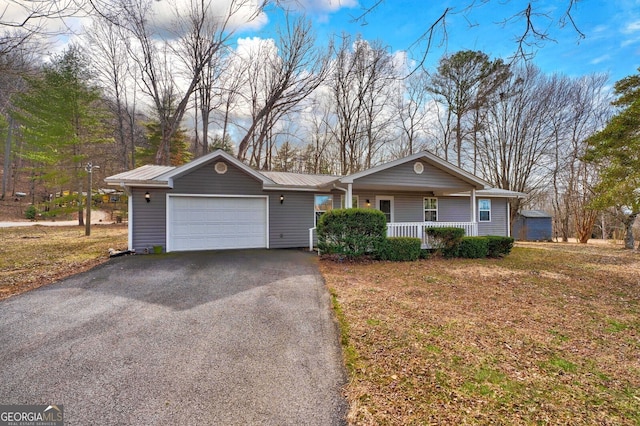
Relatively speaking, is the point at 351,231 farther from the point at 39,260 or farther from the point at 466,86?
the point at 466,86

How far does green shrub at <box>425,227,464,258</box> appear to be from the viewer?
9.14 m

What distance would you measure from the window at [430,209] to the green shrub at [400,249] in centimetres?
452

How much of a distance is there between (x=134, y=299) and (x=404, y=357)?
423 centimetres

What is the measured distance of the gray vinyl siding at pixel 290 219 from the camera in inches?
399

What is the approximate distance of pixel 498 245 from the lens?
372 inches

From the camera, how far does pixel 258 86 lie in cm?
1827

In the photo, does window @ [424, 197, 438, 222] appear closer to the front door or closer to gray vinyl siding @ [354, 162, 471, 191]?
the front door

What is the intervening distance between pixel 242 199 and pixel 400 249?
218 inches

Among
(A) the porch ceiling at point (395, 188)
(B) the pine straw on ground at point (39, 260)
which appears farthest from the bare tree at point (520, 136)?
(B) the pine straw on ground at point (39, 260)

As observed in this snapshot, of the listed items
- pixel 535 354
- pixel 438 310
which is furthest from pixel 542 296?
pixel 535 354

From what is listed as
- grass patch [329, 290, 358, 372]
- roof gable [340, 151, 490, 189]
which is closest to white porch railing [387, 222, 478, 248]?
roof gable [340, 151, 490, 189]

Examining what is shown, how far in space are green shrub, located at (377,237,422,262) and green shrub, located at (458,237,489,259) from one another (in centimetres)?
173

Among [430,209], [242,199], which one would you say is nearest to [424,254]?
[430,209]

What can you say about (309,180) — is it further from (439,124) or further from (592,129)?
(592,129)
